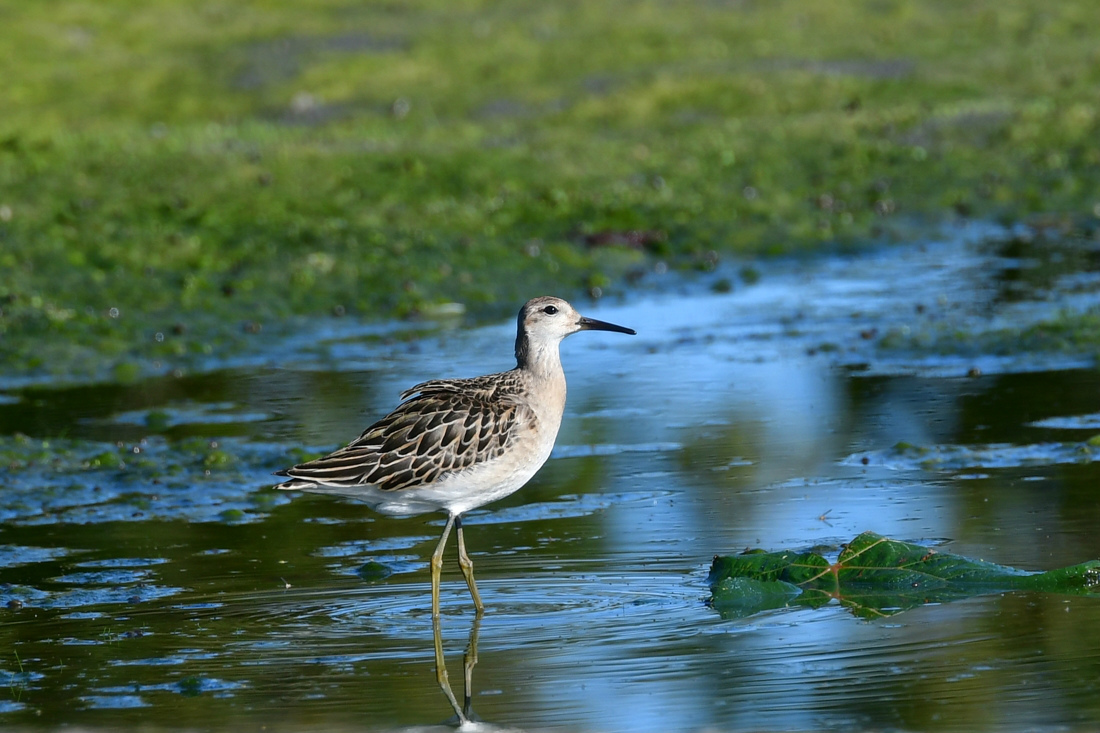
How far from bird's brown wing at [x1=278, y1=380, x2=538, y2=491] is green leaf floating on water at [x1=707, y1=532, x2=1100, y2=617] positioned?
1428 mm

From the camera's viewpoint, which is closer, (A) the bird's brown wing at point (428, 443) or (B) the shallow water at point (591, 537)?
(B) the shallow water at point (591, 537)

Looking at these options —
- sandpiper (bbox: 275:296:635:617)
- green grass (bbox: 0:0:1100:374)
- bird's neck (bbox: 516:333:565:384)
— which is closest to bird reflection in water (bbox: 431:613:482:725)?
sandpiper (bbox: 275:296:635:617)


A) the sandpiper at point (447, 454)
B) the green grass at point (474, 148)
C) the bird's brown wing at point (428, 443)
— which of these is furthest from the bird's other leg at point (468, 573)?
the green grass at point (474, 148)

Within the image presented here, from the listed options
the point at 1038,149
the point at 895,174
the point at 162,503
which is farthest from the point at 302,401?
the point at 1038,149

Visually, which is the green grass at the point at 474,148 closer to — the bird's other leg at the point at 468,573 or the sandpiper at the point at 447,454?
the sandpiper at the point at 447,454

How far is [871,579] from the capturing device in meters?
8.51

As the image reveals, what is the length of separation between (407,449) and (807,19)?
3362cm

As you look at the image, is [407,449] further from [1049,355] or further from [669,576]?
[1049,355]

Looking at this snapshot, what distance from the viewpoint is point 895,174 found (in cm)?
2459

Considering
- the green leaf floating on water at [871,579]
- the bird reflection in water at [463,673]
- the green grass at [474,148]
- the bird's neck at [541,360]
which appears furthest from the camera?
the green grass at [474,148]

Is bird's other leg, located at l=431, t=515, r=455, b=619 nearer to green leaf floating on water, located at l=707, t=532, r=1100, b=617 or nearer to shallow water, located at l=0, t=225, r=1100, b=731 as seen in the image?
shallow water, located at l=0, t=225, r=1100, b=731

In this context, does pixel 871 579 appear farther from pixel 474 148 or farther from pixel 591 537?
pixel 474 148

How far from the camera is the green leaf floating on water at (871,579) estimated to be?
27.0ft

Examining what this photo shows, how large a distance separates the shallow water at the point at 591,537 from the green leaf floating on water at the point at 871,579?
146mm
